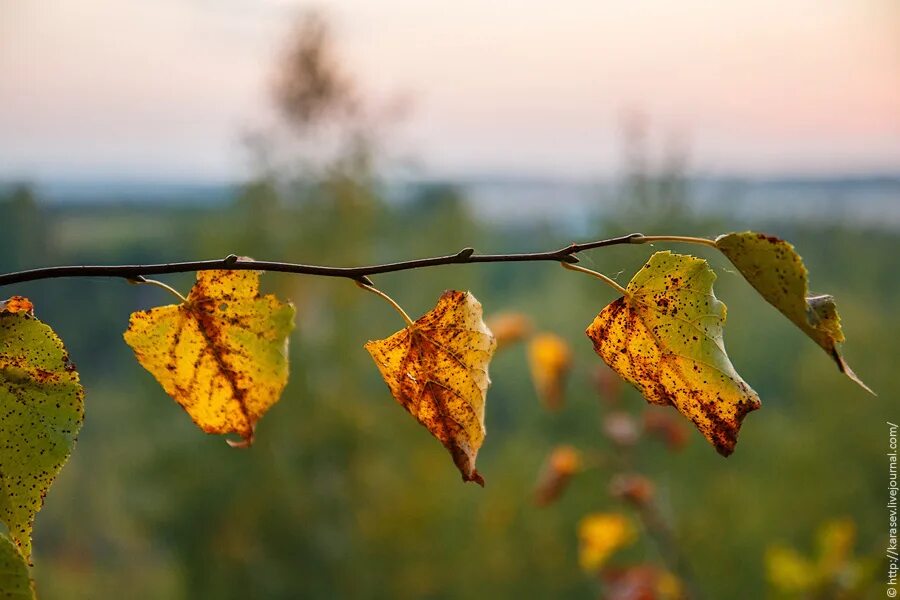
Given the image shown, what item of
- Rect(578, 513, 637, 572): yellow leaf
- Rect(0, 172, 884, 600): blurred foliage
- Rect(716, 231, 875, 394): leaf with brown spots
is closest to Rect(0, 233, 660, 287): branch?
Rect(716, 231, 875, 394): leaf with brown spots

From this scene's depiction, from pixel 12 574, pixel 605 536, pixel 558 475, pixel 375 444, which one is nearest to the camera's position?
pixel 12 574

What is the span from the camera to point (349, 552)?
3641 millimetres

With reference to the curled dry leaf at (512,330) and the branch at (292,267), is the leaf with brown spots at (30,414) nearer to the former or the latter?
the branch at (292,267)

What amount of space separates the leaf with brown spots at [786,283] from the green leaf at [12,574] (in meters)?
0.20

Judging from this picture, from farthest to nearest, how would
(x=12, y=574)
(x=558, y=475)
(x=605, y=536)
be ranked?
1. (x=605, y=536)
2. (x=558, y=475)
3. (x=12, y=574)

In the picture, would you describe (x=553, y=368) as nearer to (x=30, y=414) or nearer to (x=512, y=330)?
(x=512, y=330)

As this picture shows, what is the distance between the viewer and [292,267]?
20cm

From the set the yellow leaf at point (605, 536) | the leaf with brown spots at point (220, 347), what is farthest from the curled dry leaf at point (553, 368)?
the leaf with brown spots at point (220, 347)

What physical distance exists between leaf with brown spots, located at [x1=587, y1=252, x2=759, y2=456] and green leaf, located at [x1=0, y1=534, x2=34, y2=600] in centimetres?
16

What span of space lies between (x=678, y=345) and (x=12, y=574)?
0.19m

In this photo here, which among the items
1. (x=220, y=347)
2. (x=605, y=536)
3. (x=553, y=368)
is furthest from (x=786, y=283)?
(x=605, y=536)

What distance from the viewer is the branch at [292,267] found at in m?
0.20

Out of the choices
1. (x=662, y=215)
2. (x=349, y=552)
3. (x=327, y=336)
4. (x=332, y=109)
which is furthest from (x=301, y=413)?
(x=662, y=215)

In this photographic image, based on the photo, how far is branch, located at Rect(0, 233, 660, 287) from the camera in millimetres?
204
